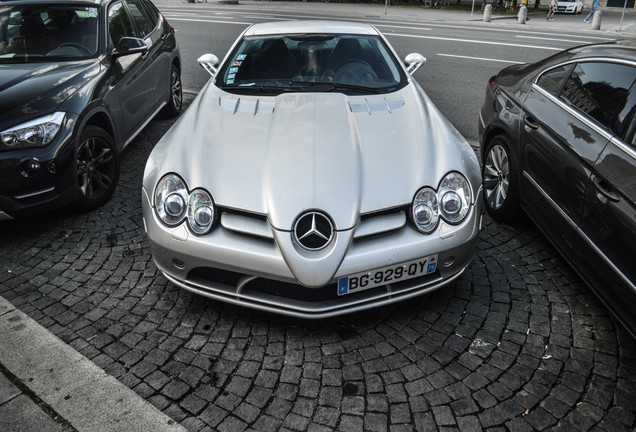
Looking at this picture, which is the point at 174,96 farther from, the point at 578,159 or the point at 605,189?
the point at 605,189

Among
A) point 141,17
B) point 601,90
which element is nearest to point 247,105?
point 601,90

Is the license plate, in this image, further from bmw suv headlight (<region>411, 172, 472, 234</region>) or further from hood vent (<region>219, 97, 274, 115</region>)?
hood vent (<region>219, 97, 274, 115</region>)

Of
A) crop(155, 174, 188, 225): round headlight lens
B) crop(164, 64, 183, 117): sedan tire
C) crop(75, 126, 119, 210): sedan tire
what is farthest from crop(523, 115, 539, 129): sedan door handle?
crop(164, 64, 183, 117): sedan tire

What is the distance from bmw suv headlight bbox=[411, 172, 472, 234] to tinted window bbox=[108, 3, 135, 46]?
3.90m

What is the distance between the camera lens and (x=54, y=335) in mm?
3299

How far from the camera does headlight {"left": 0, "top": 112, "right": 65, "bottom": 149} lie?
4.08 meters

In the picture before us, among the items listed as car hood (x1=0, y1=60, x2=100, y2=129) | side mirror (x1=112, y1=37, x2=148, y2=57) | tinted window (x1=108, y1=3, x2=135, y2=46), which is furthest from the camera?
tinted window (x1=108, y1=3, x2=135, y2=46)

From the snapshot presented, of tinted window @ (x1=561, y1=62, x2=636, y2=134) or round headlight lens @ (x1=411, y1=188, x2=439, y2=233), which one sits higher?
tinted window @ (x1=561, y1=62, x2=636, y2=134)

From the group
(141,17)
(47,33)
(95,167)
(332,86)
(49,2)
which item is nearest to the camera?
(332,86)

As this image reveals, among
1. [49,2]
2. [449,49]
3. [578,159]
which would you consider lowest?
[449,49]

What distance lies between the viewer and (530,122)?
4258mm

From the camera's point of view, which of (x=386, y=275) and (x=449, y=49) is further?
(x=449, y=49)

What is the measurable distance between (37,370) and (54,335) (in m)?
0.32

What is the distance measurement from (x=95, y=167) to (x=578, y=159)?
13.0 feet
